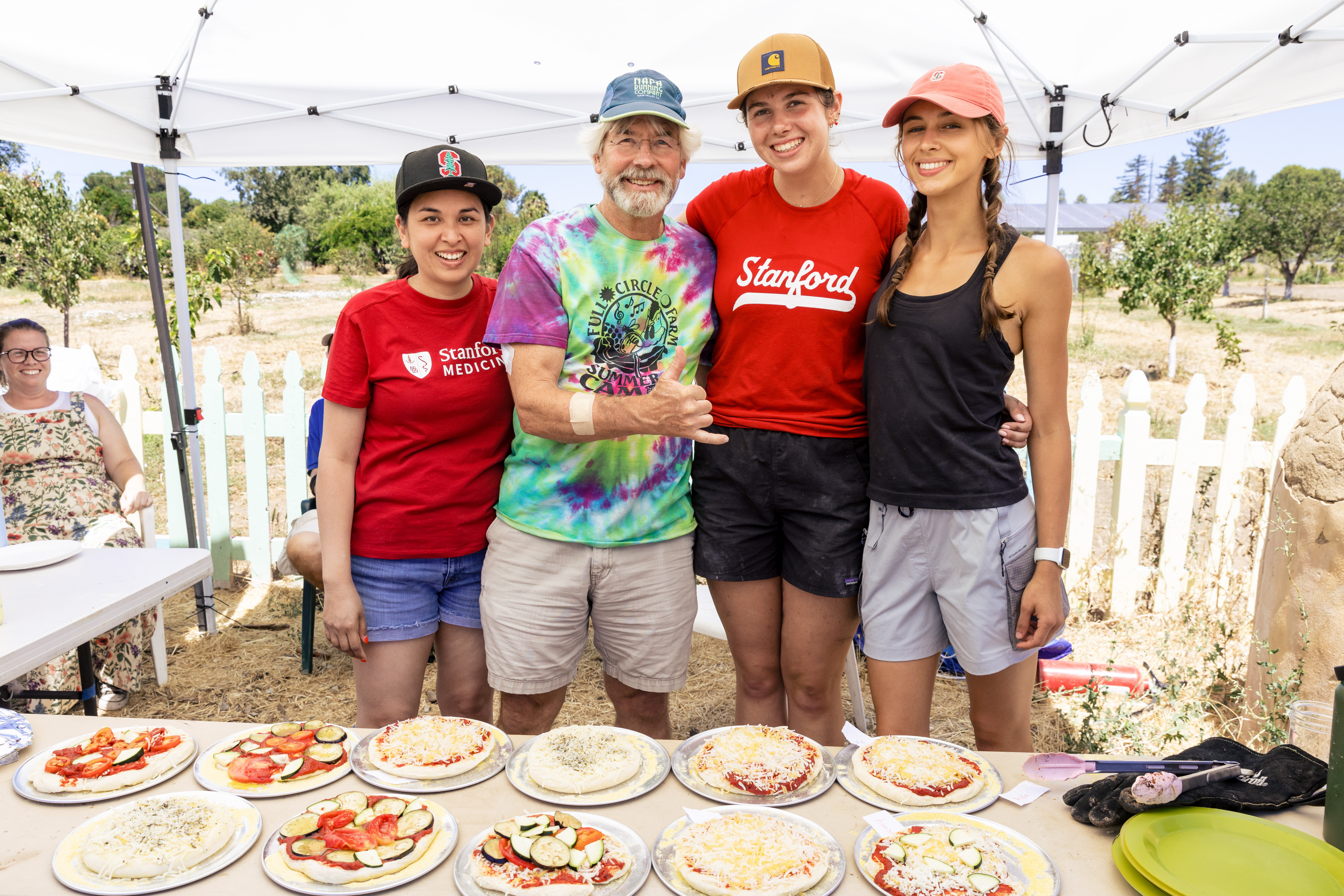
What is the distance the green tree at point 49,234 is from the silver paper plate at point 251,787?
14.1m

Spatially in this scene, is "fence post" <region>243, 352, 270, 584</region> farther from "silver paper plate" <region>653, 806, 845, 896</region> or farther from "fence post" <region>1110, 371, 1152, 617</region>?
"fence post" <region>1110, 371, 1152, 617</region>

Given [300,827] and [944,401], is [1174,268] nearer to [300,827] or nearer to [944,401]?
[944,401]

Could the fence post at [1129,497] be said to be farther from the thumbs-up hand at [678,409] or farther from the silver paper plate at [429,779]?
the silver paper plate at [429,779]

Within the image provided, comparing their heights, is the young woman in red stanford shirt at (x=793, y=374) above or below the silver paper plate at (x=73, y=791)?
above

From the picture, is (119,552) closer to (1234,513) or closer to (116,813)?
(116,813)

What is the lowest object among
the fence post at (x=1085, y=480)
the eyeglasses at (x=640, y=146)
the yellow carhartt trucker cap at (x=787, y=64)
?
the fence post at (x=1085, y=480)

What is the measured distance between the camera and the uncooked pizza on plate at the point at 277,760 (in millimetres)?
1476

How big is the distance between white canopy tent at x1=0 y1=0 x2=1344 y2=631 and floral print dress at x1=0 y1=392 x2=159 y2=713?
4.02ft

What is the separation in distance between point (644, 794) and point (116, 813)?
883 mm

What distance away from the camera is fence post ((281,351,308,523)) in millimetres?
5379

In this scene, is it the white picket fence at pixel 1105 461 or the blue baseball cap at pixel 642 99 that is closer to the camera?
the blue baseball cap at pixel 642 99

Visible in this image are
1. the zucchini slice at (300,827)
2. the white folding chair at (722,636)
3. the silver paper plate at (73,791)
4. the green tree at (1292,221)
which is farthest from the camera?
the green tree at (1292,221)

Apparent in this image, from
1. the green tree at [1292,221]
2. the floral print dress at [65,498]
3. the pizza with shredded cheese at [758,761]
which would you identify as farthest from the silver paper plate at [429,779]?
the green tree at [1292,221]

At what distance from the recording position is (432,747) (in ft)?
5.19
